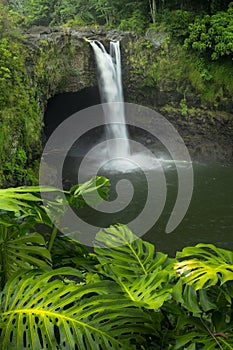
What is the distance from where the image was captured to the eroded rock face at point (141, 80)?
10281 mm

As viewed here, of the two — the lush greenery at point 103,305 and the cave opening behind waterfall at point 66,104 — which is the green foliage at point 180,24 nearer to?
the cave opening behind waterfall at point 66,104

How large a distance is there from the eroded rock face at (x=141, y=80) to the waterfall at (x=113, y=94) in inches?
8.0

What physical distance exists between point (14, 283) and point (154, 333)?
392mm

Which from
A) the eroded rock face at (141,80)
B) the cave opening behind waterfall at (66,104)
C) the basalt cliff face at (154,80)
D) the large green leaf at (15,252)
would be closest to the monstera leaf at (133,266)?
the large green leaf at (15,252)

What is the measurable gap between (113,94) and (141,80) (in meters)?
1.00

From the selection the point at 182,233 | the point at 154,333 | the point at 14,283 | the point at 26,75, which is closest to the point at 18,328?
the point at 14,283

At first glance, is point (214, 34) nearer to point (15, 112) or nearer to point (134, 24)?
point (134, 24)

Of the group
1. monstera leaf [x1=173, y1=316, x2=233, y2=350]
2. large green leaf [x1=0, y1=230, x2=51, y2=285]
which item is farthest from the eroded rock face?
monstera leaf [x1=173, y1=316, x2=233, y2=350]

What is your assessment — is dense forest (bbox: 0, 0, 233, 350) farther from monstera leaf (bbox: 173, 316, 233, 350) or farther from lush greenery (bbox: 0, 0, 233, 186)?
lush greenery (bbox: 0, 0, 233, 186)

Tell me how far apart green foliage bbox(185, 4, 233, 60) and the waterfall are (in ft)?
7.81

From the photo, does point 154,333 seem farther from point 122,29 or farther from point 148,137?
point 122,29

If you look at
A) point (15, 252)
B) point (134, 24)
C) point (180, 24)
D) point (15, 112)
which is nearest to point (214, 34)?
point (180, 24)

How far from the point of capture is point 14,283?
0.98m

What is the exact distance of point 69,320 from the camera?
2.79ft
